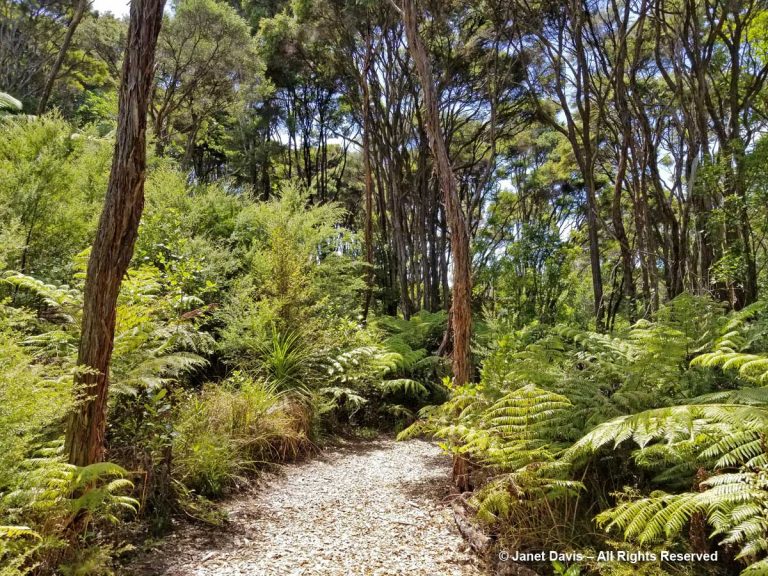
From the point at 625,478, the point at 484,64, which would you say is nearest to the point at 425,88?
the point at 625,478

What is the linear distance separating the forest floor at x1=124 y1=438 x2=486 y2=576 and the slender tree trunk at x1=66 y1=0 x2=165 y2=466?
911 mm

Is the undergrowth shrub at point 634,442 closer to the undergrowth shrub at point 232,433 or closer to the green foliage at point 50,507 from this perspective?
the undergrowth shrub at point 232,433

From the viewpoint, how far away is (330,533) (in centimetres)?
312

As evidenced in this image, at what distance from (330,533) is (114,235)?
232 cm

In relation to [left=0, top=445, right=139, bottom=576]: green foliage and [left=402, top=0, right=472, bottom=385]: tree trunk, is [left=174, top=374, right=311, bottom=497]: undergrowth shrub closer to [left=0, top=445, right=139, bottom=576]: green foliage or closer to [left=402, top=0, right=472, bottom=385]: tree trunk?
[left=0, top=445, right=139, bottom=576]: green foliage

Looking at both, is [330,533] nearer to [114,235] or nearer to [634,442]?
[634,442]

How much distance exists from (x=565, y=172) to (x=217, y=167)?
1434 centimetres

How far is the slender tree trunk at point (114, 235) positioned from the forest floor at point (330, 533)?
0.91 m

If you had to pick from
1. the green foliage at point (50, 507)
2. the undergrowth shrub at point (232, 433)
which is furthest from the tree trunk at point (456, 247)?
the green foliage at point (50, 507)

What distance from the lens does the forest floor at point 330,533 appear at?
2613 millimetres

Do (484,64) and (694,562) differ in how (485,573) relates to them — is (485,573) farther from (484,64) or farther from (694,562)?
(484,64)

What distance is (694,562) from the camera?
2057mm

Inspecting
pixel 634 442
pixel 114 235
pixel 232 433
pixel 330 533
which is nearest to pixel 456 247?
pixel 634 442

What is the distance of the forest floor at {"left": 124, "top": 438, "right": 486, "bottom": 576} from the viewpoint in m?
2.61
